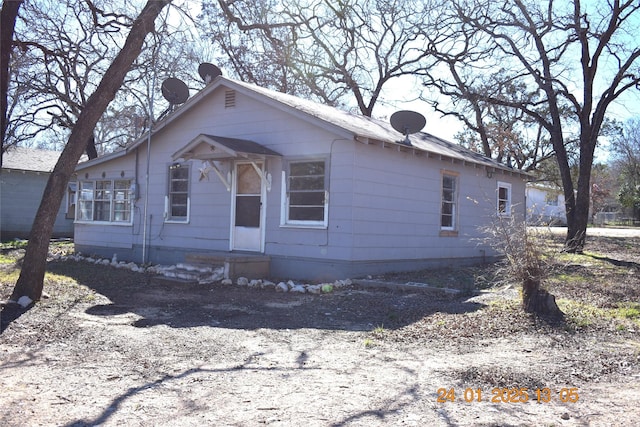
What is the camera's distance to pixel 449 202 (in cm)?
1389

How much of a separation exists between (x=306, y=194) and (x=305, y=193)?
0.03m

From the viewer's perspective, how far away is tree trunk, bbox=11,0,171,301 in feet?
26.6

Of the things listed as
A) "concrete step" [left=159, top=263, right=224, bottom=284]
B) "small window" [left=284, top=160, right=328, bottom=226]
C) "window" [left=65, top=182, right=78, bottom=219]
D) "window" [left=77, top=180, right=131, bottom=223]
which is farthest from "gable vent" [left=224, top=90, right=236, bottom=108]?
"window" [left=65, top=182, right=78, bottom=219]

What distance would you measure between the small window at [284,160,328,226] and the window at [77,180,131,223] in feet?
19.1

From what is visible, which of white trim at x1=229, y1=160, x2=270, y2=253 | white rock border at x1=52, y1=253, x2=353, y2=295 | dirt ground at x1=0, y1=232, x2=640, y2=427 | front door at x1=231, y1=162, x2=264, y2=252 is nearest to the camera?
dirt ground at x1=0, y1=232, x2=640, y2=427

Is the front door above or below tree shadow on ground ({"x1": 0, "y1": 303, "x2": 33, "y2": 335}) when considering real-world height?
above

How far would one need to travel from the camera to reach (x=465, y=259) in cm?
1476

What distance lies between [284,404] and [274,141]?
27.7ft

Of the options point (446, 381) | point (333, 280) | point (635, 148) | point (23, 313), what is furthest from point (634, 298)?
point (635, 148)

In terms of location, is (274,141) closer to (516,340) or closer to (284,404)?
(516,340)

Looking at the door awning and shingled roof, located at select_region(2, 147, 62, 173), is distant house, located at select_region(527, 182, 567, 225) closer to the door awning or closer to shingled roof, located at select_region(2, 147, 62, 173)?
the door awning

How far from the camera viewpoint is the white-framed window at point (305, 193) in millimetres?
11188

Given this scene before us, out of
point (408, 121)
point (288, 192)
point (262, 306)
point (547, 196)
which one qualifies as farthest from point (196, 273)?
point (547, 196)

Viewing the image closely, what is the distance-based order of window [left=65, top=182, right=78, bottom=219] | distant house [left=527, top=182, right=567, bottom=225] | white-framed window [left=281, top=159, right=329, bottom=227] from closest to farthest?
white-framed window [left=281, top=159, right=329, bottom=227] → distant house [left=527, top=182, right=567, bottom=225] → window [left=65, top=182, right=78, bottom=219]
